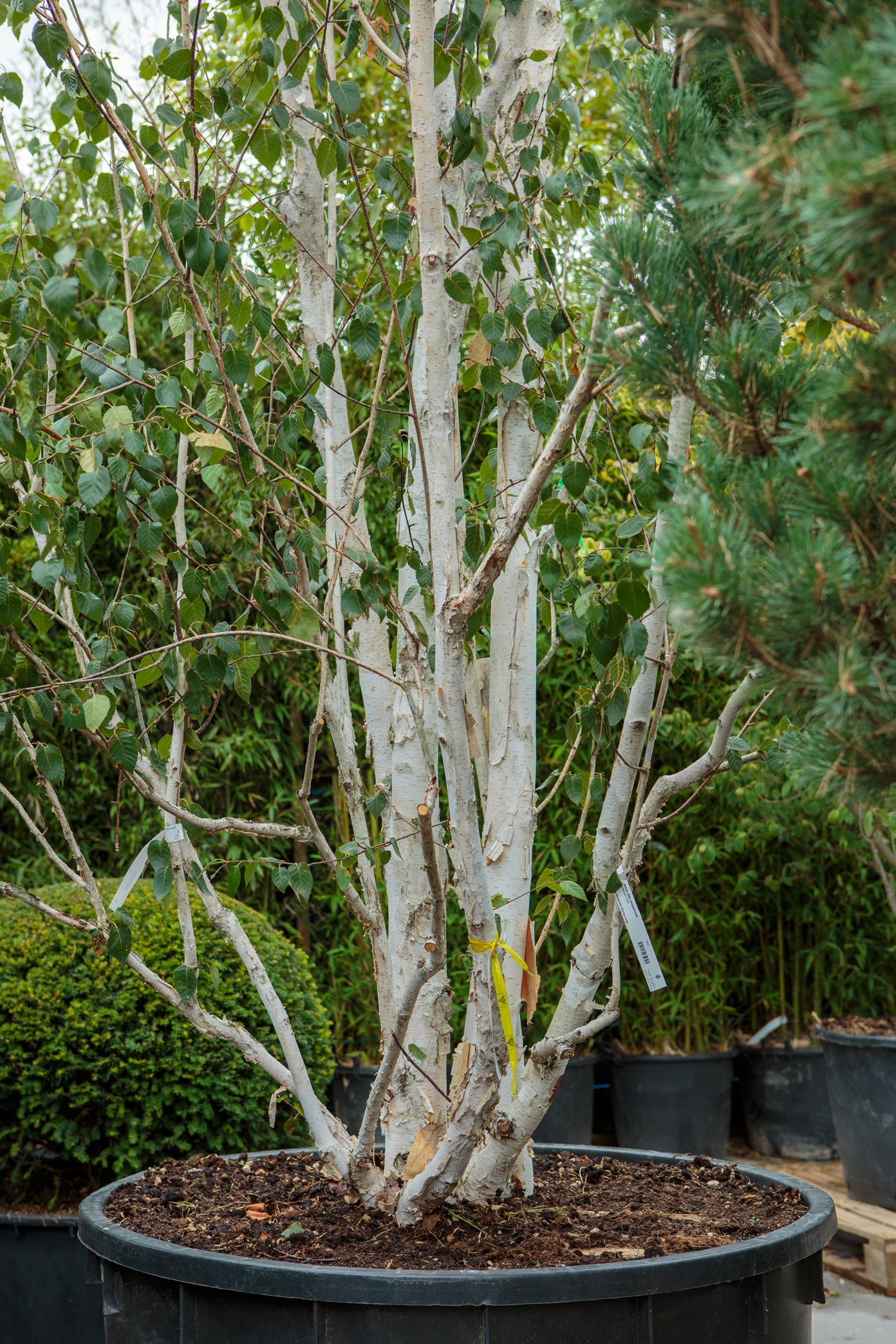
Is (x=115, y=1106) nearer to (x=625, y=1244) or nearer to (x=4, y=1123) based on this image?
(x=4, y=1123)

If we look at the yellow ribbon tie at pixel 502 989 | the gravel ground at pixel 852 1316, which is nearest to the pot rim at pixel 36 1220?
the yellow ribbon tie at pixel 502 989

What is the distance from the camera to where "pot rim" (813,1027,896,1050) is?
2.98 m

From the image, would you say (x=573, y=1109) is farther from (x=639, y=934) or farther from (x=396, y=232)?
(x=396, y=232)

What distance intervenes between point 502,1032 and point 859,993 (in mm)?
2838

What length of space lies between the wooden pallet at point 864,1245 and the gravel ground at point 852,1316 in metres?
0.03

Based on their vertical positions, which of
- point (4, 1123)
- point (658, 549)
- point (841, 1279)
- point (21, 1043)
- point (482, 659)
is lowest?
point (841, 1279)

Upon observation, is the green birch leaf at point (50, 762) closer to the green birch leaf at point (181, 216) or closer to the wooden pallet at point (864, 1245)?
the green birch leaf at point (181, 216)

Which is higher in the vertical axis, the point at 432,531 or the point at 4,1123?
the point at 432,531

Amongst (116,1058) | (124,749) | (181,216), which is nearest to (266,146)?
(181,216)

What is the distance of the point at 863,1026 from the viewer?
3268 millimetres

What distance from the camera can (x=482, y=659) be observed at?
1805 millimetres

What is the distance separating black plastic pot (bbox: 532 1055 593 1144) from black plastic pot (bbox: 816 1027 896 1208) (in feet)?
2.37

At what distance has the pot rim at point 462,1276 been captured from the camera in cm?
118

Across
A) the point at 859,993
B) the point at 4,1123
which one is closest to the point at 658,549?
the point at 4,1123
